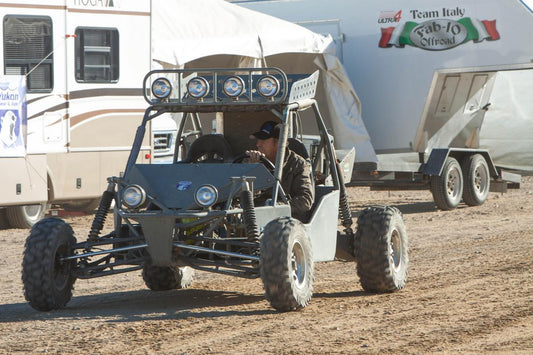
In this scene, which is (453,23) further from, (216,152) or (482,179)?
(216,152)

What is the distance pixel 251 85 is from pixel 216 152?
34.7 inches

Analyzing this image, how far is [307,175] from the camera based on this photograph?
29.5 ft

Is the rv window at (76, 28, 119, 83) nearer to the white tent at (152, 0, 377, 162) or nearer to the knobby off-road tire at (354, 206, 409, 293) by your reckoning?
the white tent at (152, 0, 377, 162)

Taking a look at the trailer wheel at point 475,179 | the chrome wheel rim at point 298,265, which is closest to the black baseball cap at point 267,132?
the chrome wheel rim at point 298,265

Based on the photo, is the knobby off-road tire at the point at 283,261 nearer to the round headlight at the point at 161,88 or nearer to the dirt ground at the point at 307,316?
the dirt ground at the point at 307,316

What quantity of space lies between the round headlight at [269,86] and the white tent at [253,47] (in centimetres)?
794

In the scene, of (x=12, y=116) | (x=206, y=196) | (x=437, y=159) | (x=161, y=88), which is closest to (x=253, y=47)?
(x=437, y=159)

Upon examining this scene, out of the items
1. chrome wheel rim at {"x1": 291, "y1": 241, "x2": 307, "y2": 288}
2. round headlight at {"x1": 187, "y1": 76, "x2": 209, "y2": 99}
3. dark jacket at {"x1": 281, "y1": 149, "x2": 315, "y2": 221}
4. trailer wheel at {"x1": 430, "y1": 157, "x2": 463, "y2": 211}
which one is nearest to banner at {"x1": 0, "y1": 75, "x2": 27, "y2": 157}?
round headlight at {"x1": 187, "y1": 76, "x2": 209, "y2": 99}

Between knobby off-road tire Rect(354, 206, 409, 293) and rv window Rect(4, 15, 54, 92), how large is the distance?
7194mm

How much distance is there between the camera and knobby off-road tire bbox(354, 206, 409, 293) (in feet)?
29.6

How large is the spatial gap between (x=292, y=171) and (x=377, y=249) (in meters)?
0.97

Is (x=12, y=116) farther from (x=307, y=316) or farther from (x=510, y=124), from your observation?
(x=510, y=124)

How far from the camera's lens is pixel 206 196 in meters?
8.20

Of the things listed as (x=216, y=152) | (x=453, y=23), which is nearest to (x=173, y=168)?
(x=216, y=152)
